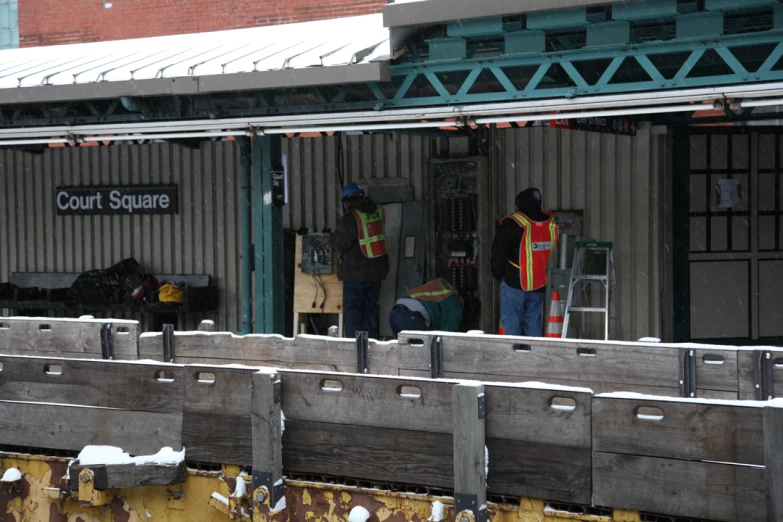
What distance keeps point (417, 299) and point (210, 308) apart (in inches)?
141

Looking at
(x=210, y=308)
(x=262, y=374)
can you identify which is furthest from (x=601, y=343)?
(x=210, y=308)

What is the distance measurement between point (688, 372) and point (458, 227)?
753 centimetres

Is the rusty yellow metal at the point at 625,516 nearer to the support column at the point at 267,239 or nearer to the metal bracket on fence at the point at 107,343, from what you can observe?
the metal bracket on fence at the point at 107,343

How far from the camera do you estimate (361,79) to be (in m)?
9.88

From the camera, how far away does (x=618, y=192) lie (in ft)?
42.9

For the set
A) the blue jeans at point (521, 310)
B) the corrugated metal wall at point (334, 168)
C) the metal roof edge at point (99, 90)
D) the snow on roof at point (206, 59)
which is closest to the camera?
the snow on roof at point (206, 59)

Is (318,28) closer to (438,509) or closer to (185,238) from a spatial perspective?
(185,238)

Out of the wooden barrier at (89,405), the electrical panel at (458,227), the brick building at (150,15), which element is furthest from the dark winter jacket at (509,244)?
the brick building at (150,15)

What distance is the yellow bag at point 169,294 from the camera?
14.9 m

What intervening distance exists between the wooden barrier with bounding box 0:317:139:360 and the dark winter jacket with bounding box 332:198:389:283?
16.4 feet

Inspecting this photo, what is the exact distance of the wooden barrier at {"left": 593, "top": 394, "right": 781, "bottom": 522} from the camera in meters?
4.61

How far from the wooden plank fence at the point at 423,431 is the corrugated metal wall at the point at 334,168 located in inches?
314

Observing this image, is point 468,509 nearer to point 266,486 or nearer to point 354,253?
point 266,486

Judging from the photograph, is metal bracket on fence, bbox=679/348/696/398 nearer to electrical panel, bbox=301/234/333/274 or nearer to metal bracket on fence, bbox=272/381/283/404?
metal bracket on fence, bbox=272/381/283/404
